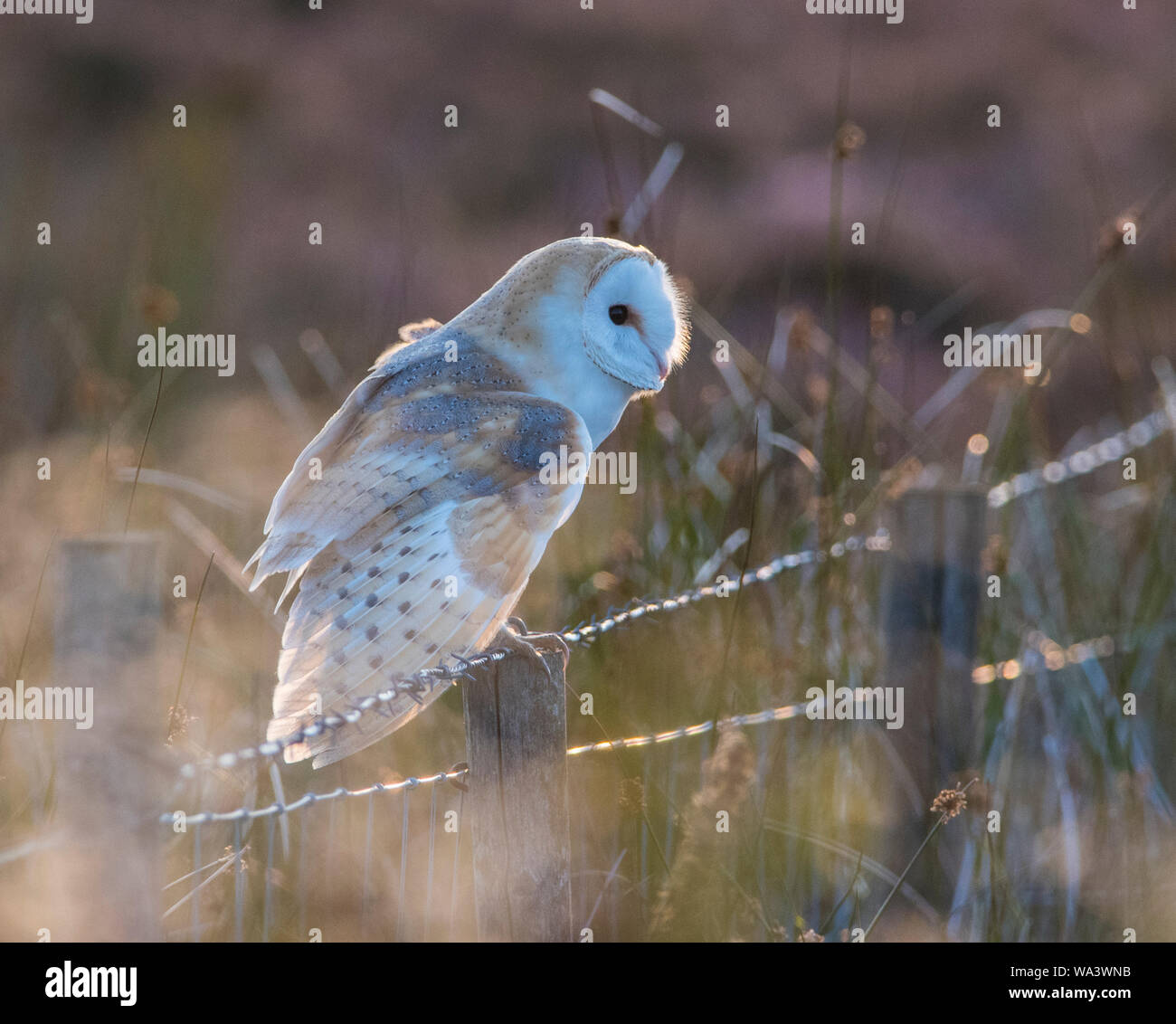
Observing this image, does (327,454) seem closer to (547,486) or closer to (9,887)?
(547,486)

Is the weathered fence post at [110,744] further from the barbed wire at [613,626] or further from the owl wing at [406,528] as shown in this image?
the owl wing at [406,528]

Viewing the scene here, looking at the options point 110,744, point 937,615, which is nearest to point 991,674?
point 937,615

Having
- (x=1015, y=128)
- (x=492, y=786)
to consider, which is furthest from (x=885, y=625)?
(x=1015, y=128)

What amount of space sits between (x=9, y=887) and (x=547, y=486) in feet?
3.66

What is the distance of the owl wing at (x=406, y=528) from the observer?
1.97 meters

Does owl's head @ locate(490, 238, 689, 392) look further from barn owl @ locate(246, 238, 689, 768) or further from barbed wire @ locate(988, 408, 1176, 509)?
barbed wire @ locate(988, 408, 1176, 509)

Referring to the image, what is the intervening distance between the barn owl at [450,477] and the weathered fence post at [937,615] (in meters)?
0.65

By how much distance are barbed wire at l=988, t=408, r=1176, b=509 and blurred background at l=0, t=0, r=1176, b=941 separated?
3.6 inches

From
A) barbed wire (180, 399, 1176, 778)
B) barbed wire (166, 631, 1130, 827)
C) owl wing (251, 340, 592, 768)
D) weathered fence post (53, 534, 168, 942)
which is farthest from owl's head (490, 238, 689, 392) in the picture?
weathered fence post (53, 534, 168, 942)

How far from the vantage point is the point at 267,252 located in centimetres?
812

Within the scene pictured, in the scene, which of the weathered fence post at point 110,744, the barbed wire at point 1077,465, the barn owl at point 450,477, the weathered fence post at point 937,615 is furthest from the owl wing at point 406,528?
the barbed wire at point 1077,465

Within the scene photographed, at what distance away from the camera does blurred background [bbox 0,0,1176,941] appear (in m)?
2.52

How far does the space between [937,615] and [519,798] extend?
104cm

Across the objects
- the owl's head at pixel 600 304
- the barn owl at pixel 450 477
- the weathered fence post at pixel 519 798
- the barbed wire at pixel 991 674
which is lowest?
the weathered fence post at pixel 519 798
